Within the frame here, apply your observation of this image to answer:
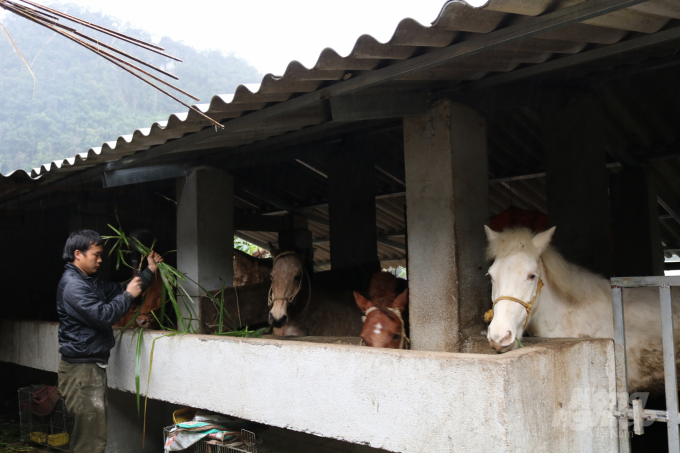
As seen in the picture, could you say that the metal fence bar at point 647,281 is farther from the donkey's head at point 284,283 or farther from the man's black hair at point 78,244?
the man's black hair at point 78,244

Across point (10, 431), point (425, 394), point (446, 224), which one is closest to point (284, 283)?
point (446, 224)

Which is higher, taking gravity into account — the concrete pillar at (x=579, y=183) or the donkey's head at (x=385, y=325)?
the concrete pillar at (x=579, y=183)

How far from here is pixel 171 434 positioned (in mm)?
4398

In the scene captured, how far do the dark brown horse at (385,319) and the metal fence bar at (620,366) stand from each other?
5.01 ft

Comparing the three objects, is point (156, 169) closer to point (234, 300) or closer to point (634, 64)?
point (234, 300)

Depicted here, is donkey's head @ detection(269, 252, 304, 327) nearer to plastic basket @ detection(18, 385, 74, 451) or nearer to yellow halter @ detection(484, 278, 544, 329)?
yellow halter @ detection(484, 278, 544, 329)

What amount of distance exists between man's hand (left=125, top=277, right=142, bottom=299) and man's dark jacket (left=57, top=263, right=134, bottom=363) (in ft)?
0.22

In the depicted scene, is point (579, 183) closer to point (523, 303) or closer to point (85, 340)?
point (523, 303)

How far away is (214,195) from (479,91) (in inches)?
125

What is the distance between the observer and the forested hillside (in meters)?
44.2

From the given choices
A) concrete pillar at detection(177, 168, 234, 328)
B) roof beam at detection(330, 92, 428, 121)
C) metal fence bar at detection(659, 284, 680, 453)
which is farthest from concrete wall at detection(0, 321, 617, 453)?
roof beam at detection(330, 92, 428, 121)

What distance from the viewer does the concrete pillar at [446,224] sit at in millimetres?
3734

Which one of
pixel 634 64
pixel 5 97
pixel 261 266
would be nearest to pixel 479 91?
pixel 634 64

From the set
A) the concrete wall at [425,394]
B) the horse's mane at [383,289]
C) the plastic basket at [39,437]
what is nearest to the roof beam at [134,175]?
the concrete wall at [425,394]
